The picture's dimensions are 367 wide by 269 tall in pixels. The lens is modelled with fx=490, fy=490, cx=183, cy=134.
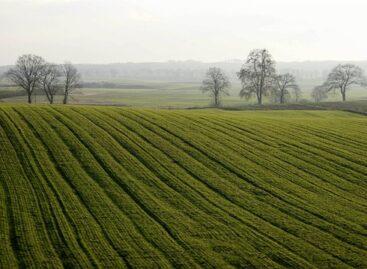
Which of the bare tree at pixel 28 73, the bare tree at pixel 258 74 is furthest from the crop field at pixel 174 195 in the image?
the bare tree at pixel 258 74

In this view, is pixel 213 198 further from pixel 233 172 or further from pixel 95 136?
pixel 95 136

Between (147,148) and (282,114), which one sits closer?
(147,148)

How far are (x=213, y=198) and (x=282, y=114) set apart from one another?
40207mm

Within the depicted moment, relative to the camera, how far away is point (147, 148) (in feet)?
115

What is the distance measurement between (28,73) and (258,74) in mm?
45687

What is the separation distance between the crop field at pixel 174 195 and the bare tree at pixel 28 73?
167 ft

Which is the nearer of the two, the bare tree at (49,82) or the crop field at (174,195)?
the crop field at (174,195)

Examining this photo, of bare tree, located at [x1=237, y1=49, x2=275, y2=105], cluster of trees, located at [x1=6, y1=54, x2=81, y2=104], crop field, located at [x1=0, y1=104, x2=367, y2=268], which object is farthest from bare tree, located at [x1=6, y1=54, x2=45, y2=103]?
crop field, located at [x1=0, y1=104, x2=367, y2=268]

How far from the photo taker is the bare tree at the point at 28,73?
91.7 metres

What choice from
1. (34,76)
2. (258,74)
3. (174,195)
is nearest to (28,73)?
(34,76)

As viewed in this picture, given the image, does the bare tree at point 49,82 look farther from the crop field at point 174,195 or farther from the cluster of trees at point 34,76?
the crop field at point 174,195

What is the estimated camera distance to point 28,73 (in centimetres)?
9612

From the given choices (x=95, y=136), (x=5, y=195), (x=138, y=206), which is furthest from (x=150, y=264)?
(x=95, y=136)

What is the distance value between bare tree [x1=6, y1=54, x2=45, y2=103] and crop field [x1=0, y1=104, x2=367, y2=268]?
51047 mm
